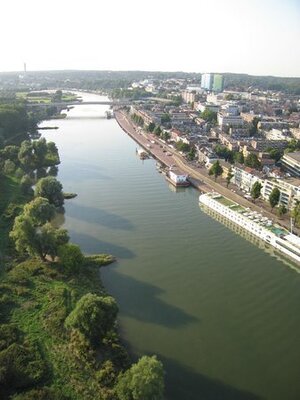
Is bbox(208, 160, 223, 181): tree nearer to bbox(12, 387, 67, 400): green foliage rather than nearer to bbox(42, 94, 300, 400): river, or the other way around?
bbox(42, 94, 300, 400): river

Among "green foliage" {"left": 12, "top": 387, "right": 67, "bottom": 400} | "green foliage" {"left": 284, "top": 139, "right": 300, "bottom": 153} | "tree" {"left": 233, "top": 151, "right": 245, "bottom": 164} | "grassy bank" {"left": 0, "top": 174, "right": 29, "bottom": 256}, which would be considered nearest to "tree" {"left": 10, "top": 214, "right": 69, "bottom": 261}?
"grassy bank" {"left": 0, "top": 174, "right": 29, "bottom": 256}

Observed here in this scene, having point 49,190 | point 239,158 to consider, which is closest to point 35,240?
point 49,190

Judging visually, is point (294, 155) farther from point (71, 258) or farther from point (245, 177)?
point (71, 258)

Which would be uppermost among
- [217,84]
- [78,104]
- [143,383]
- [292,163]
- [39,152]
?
[217,84]

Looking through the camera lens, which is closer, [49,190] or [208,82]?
[49,190]

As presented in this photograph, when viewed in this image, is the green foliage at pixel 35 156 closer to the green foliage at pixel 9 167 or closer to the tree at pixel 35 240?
the green foliage at pixel 9 167
